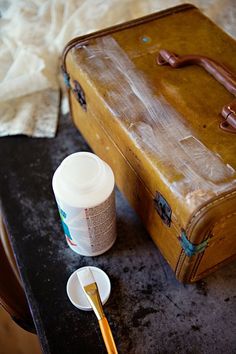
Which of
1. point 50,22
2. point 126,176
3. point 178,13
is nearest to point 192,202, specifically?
point 126,176

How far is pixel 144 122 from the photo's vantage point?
57cm

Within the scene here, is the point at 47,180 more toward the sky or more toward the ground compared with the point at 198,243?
more toward the ground

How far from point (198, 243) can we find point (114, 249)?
0.17 meters

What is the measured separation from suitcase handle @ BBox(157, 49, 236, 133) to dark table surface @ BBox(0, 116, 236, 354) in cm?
22

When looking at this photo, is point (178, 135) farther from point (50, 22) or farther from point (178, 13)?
point (50, 22)

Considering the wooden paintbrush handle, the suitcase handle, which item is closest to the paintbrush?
the wooden paintbrush handle

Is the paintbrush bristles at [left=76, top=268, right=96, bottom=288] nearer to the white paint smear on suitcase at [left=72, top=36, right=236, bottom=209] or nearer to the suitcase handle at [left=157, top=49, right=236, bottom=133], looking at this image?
the white paint smear on suitcase at [left=72, top=36, right=236, bottom=209]

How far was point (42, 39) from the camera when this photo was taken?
0.88 metres

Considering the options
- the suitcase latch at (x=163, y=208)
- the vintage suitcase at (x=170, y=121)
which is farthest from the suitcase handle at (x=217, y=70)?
the suitcase latch at (x=163, y=208)

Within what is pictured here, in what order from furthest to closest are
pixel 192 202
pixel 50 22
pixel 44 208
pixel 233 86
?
pixel 50 22 < pixel 44 208 < pixel 233 86 < pixel 192 202

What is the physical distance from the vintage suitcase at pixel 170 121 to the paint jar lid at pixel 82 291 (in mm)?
96

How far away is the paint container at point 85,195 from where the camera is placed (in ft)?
1.71

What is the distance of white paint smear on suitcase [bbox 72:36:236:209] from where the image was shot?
0.50 meters

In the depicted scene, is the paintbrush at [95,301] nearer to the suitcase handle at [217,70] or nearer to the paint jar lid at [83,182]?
the paint jar lid at [83,182]
